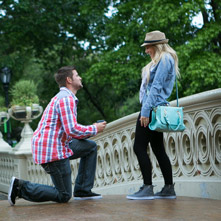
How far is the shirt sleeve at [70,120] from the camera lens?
5.04 metres

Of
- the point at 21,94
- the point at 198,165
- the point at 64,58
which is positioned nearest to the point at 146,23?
the point at 21,94

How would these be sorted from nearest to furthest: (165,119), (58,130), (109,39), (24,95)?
(165,119) → (58,130) → (24,95) → (109,39)

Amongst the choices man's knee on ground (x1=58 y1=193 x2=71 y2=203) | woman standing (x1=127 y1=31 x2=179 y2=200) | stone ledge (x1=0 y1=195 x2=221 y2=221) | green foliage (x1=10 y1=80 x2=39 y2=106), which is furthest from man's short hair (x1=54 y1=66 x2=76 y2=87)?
green foliage (x1=10 y1=80 x2=39 y2=106)

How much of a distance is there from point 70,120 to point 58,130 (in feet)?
0.68

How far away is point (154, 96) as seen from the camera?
16.4ft

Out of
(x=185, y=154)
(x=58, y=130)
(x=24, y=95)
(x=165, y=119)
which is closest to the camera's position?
(x=165, y=119)

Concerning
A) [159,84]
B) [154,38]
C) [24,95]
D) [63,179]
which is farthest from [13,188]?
[24,95]

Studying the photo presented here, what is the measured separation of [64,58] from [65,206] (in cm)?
2547

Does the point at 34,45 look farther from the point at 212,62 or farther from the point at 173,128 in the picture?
the point at 173,128

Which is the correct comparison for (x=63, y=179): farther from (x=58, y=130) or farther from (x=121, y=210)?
(x=121, y=210)

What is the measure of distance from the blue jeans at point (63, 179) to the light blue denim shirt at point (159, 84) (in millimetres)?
786

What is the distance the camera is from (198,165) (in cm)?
582

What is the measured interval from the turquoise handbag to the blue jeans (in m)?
0.81

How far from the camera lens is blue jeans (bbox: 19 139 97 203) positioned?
16.6 ft
